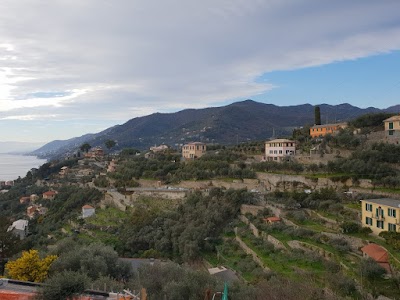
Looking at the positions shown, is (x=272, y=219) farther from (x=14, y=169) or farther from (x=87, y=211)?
(x=14, y=169)

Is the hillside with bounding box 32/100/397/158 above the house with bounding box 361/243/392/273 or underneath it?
above

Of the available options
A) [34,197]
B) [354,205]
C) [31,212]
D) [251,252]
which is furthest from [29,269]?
[34,197]

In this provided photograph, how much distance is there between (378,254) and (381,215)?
117 inches

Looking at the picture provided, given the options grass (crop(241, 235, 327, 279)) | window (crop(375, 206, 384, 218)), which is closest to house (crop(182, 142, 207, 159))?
grass (crop(241, 235, 327, 279))

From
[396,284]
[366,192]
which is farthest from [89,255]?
[366,192]

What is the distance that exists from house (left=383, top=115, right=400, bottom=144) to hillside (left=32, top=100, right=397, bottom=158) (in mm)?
36893

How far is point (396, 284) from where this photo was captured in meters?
12.6

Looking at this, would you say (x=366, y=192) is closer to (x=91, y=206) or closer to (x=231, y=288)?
(x=231, y=288)

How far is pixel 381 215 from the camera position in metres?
16.3

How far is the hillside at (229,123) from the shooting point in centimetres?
8275

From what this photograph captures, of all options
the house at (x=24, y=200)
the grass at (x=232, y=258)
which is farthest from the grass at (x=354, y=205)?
the house at (x=24, y=200)

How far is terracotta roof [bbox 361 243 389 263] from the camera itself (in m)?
13.6

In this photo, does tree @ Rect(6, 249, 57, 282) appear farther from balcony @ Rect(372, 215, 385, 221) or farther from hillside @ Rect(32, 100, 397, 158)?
hillside @ Rect(32, 100, 397, 158)

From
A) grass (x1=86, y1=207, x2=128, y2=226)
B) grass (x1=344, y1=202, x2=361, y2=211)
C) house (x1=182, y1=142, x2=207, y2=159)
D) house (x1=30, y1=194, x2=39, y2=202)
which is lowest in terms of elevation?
house (x1=30, y1=194, x2=39, y2=202)
